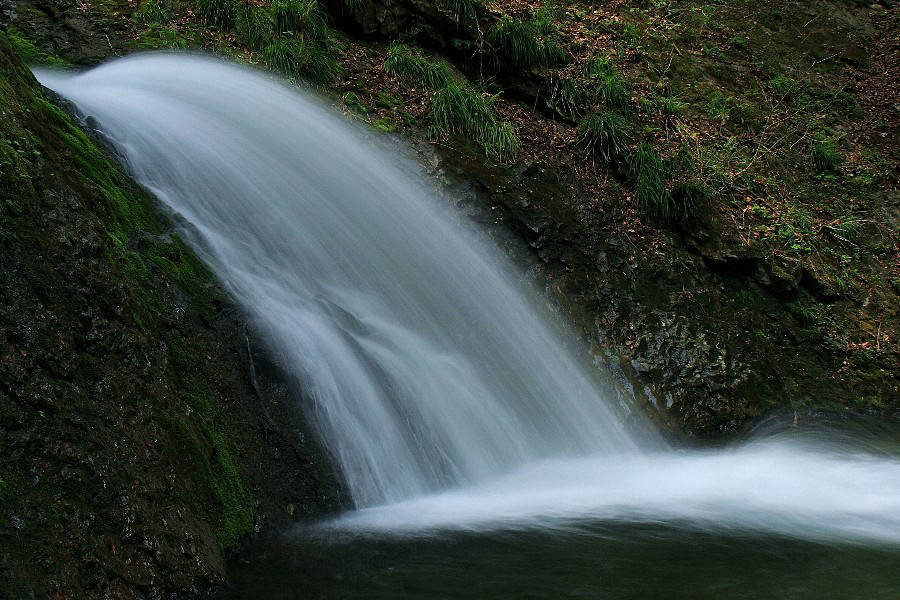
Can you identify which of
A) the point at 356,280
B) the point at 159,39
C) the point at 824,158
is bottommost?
the point at 356,280

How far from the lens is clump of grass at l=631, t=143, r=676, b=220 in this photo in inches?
305

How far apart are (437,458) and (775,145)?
22.5 ft

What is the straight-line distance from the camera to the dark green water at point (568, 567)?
3320 millimetres

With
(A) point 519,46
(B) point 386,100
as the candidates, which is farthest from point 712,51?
(B) point 386,100

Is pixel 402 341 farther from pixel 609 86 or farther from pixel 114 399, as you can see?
pixel 609 86

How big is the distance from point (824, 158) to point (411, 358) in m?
6.80

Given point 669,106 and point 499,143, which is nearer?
point 499,143

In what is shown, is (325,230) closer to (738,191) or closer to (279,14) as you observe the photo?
(279,14)

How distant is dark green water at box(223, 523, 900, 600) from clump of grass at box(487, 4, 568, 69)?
5856 mm

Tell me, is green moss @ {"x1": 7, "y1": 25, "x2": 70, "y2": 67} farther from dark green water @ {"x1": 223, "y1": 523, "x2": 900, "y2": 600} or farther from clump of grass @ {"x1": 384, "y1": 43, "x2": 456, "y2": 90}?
dark green water @ {"x1": 223, "y1": 523, "x2": 900, "y2": 600}

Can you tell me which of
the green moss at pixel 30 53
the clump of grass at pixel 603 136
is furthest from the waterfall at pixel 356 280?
the clump of grass at pixel 603 136

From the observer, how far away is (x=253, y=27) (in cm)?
784

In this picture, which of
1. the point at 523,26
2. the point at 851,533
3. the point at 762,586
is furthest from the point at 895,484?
the point at 523,26

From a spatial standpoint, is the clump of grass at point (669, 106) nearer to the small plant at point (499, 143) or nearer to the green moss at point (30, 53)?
the small plant at point (499, 143)
